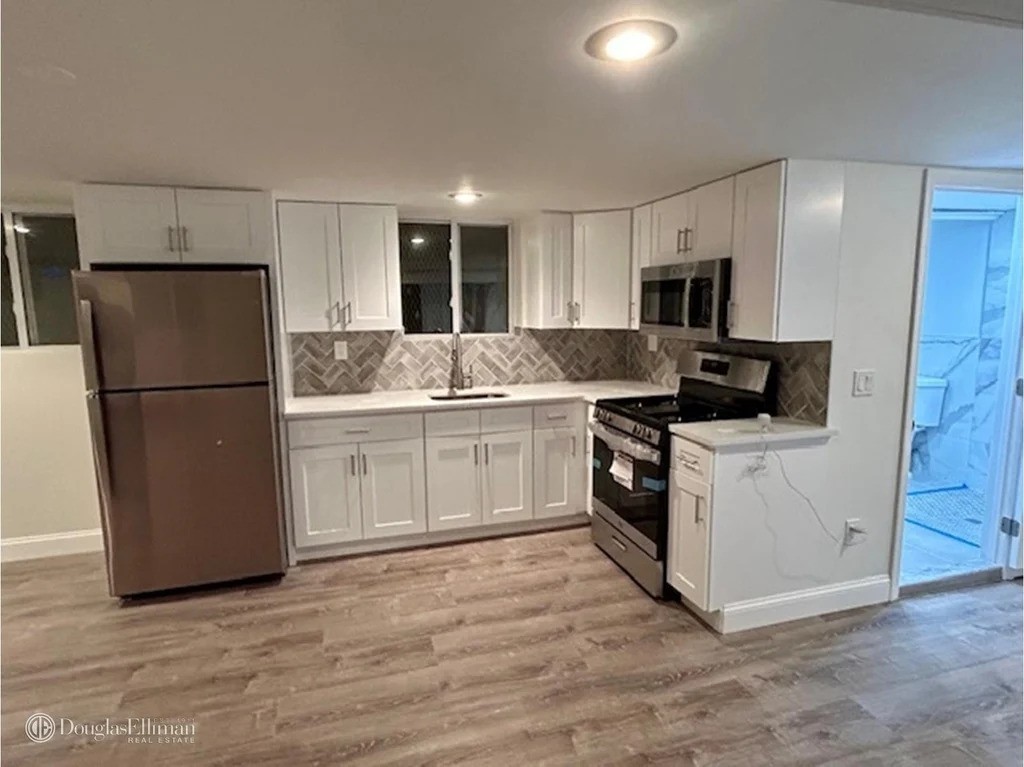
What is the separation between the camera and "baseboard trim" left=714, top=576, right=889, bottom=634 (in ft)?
8.71

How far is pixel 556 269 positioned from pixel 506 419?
114cm

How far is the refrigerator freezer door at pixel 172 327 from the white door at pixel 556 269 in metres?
1.86

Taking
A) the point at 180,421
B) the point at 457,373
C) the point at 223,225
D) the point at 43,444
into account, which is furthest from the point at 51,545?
the point at 457,373

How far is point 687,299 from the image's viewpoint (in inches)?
119

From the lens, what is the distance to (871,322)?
2.69 metres

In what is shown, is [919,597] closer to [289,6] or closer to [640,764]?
[640,764]

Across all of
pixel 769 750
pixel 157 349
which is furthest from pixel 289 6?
pixel 769 750

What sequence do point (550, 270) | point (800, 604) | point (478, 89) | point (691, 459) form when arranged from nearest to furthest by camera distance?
point (478, 89), point (691, 459), point (800, 604), point (550, 270)

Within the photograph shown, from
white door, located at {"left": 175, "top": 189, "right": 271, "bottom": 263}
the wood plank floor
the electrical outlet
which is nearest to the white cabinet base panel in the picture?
the wood plank floor

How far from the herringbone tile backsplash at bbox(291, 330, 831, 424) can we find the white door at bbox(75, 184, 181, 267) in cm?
101

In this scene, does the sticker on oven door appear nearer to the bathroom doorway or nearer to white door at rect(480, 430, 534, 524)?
white door at rect(480, 430, 534, 524)

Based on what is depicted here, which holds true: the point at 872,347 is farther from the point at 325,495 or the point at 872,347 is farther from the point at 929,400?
the point at 325,495

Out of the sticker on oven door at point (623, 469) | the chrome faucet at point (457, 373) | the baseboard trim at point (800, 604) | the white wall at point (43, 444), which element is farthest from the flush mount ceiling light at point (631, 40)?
the white wall at point (43, 444)

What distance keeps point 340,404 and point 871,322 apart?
2931 mm
